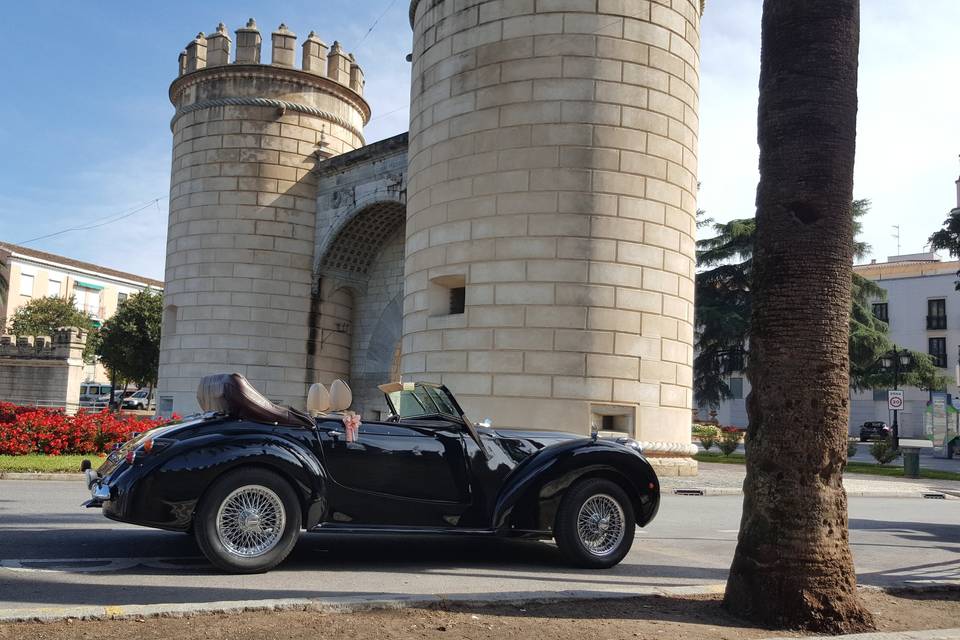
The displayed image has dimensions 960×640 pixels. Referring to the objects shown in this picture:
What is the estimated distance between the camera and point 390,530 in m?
6.36

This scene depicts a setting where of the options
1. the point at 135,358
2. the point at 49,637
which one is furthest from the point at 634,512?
the point at 135,358

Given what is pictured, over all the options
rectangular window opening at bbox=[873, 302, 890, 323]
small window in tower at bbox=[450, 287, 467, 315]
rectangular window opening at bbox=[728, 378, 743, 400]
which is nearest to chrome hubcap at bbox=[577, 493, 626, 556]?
small window in tower at bbox=[450, 287, 467, 315]

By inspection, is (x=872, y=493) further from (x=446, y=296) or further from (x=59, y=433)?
(x=59, y=433)

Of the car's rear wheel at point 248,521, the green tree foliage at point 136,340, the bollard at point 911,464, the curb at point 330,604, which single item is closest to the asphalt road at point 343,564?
the car's rear wheel at point 248,521

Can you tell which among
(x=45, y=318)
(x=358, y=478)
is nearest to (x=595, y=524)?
(x=358, y=478)

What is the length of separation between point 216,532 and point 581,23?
1160 centimetres

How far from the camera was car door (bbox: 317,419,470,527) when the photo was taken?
20.6 ft

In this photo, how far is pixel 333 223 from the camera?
22.9 meters

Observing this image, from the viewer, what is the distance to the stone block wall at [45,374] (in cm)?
3294

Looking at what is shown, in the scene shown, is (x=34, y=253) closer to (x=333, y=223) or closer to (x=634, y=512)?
(x=333, y=223)

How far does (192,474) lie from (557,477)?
8.83 ft

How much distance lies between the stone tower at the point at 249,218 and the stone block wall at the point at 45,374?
11.4 meters

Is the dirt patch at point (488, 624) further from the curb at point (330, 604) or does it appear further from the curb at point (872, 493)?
the curb at point (872, 493)

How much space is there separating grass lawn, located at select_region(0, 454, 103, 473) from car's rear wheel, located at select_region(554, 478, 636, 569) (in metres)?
8.97
